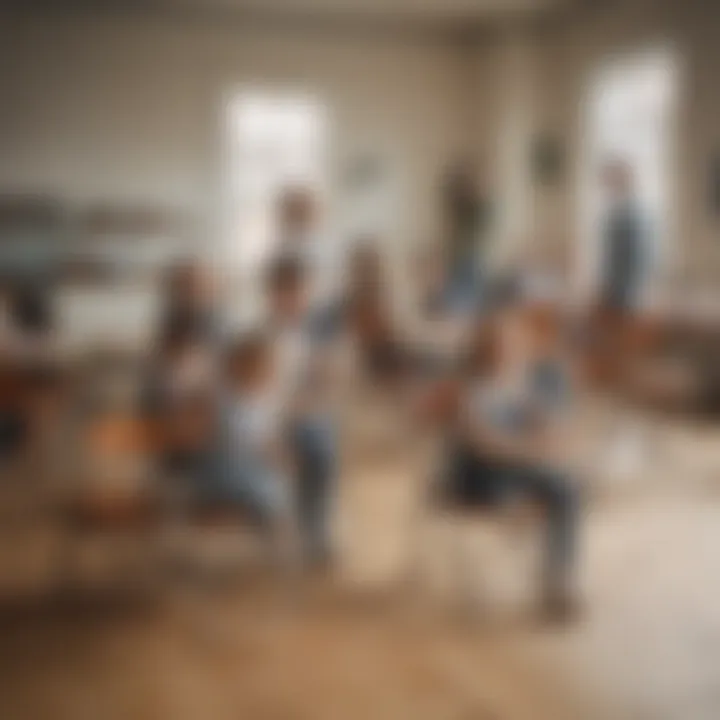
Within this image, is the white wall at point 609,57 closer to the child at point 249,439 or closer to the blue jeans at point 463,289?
the blue jeans at point 463,289

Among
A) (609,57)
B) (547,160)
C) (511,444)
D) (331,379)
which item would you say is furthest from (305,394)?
(609,57)

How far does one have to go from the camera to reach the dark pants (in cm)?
Answer: 181

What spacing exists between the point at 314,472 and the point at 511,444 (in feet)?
1.29

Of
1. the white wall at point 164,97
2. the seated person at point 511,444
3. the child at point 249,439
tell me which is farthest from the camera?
the seated person at point 511,444

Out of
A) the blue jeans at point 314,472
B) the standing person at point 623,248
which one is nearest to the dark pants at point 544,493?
the blue jeans at point 314,472

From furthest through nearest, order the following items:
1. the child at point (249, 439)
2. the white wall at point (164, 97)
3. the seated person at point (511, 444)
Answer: the seated person at point (511, 444) < the child at point (249, 439) < the white wall at point (164, 97)

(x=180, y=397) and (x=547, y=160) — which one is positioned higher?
(x=547, y=160)

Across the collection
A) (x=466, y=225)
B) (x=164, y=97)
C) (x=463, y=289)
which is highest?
(x=164, y=97)

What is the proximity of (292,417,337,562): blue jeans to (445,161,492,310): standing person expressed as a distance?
12.1 inches

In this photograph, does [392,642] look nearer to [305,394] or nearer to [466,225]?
[305,394]

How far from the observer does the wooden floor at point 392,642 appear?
5.54ft

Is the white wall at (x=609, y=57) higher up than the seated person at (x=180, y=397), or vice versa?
the white wall at (x=609, y=57)

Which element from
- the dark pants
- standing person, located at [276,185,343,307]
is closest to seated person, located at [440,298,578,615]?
the dark pants

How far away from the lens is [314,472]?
66.7 inches
